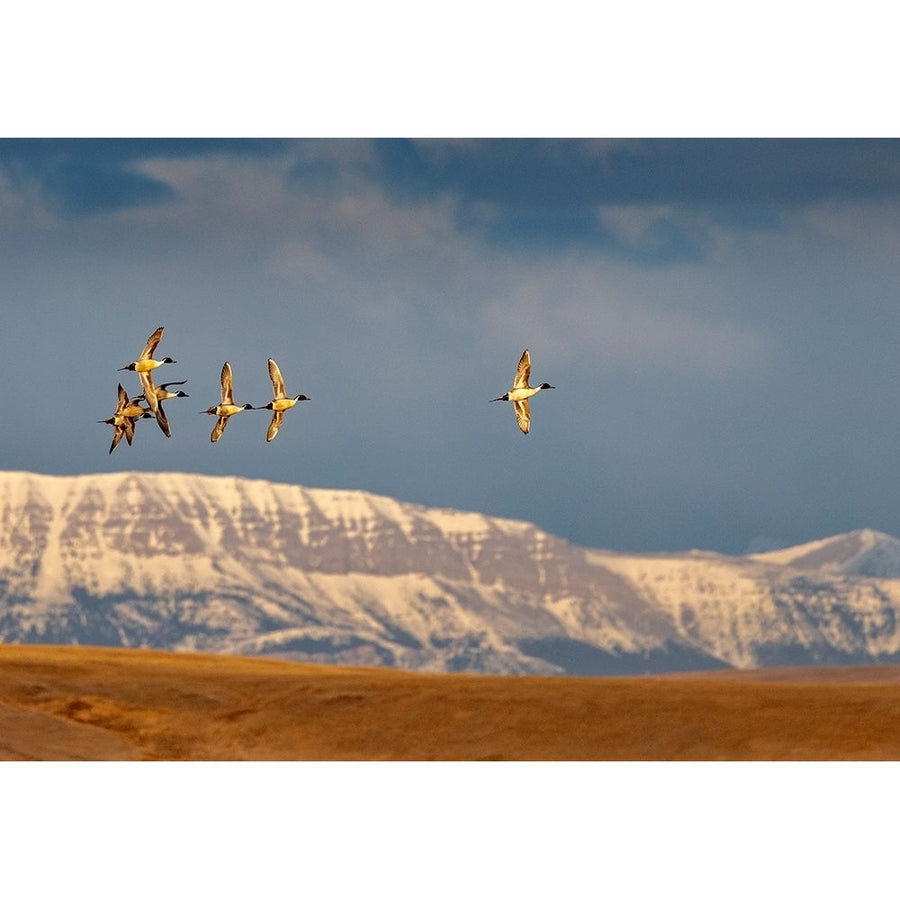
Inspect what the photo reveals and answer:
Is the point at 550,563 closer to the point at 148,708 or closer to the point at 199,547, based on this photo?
the point at 199,547

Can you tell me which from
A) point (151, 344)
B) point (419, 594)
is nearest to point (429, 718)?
point (151, 344)

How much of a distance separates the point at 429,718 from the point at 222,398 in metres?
6.62

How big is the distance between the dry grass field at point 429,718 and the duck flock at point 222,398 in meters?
4.90

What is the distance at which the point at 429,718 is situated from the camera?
120 ft

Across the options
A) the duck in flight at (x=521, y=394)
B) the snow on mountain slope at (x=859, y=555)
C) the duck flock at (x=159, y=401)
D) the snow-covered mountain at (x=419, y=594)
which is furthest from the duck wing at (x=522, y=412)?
the snow-covered mountain at (x=419, y=594)

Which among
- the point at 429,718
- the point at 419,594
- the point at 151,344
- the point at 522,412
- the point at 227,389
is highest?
the point at 419,594

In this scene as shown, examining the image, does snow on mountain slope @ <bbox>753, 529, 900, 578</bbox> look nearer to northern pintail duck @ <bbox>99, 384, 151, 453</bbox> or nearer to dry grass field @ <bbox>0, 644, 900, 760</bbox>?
dry grass field @ <bbox>0, 644, 900, 760</bbox>

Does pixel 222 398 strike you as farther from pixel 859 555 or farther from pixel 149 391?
pixel 859 555

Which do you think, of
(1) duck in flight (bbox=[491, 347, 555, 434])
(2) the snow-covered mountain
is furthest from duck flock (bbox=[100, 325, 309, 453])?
(2) the snow-covered mountain

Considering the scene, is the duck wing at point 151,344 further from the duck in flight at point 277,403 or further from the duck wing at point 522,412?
the duck wing at point 522,412

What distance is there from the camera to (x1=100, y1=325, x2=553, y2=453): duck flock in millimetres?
34062

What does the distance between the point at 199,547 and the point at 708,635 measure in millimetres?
49151

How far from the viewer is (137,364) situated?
3422 centimetres

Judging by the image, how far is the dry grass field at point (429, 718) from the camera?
35.0 m
